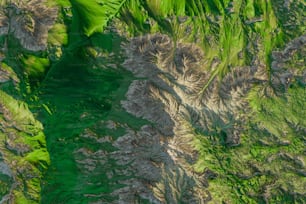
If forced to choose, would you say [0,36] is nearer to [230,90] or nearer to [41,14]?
[41,14]

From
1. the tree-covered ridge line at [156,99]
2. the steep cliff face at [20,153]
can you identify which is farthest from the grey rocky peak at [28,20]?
the steep cliff face at [20,153]

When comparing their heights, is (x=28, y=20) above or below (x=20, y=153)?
above

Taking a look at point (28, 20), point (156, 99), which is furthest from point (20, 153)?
point (156, 99)

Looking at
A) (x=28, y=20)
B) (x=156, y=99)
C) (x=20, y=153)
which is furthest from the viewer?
(x=20, y=153)

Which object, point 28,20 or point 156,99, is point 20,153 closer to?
point 28,20

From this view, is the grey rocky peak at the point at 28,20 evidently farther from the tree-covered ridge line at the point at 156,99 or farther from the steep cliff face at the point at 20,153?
the steep cliff face at the point at 20,153

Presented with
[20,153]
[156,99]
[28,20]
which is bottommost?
[20,153]

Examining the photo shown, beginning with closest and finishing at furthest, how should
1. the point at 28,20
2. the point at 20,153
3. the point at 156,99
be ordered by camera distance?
the point at 28,20, the point at 156,99, the point at 20,153

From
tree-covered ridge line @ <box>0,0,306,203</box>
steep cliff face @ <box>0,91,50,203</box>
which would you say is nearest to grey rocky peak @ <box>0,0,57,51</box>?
tree-covered ridge line @ <box>0,0,306,203</box>

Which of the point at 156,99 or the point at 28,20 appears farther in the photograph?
the point at 156,99
